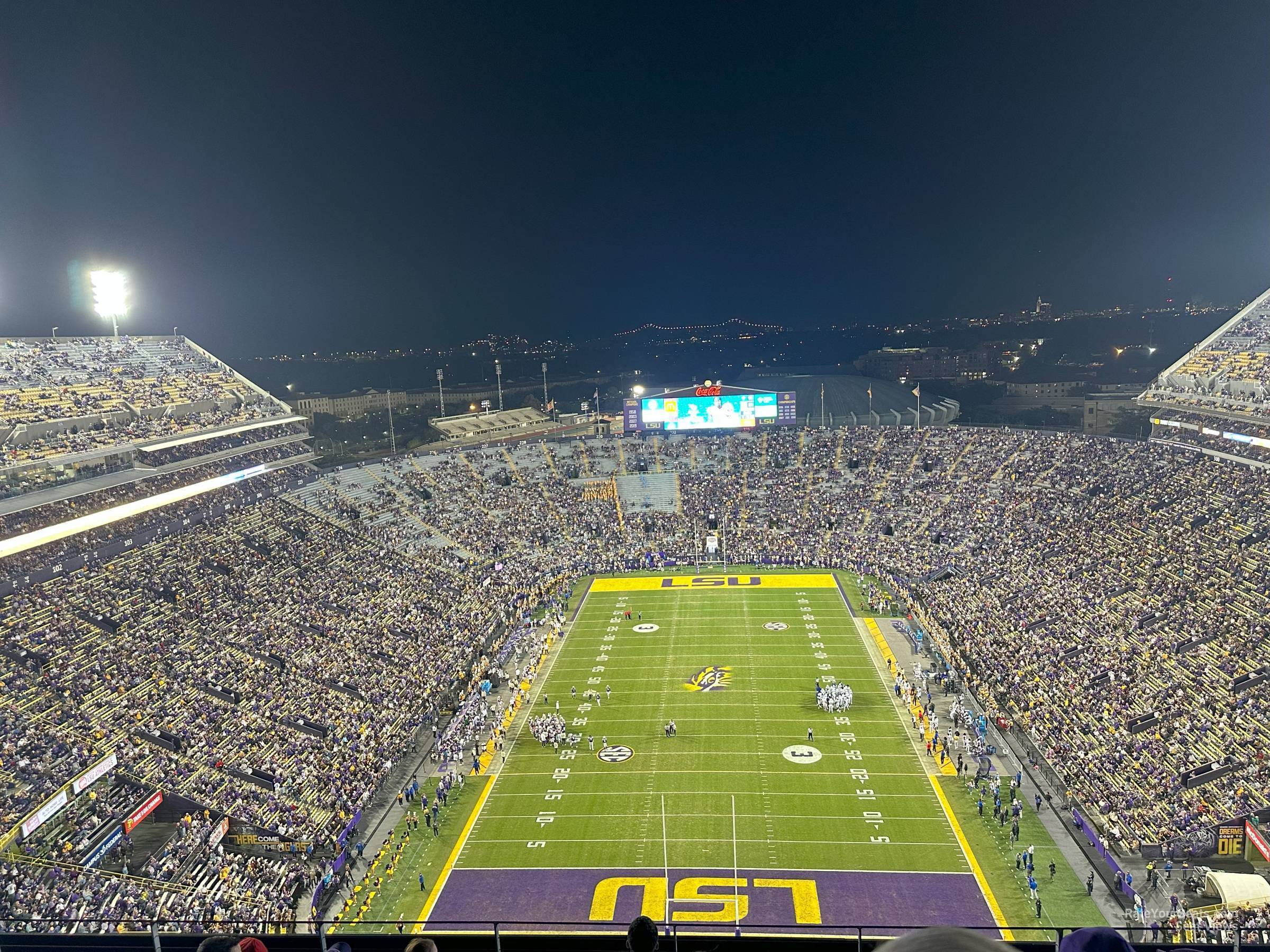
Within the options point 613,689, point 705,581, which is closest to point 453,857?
point 613,689

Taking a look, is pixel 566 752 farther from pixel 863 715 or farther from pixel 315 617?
pixel 315 617

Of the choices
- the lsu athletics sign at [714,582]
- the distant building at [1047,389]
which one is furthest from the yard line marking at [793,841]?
the distant building at [1047,389]

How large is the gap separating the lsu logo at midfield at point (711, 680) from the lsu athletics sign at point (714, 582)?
11.2 m

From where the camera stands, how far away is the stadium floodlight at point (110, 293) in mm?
52219

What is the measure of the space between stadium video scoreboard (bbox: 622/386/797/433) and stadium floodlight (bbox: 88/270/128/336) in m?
33.2

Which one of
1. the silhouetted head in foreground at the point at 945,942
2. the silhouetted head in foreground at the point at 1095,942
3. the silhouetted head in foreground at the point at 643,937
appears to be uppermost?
the silhouetted head in foreground at the point at 945,942

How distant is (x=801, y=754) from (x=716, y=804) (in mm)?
4007

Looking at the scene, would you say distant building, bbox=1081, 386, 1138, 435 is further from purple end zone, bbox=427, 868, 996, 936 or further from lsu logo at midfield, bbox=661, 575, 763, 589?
purple end zone, bbox=427, 868, 996, 936

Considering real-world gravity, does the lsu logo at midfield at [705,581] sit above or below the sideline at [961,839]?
below

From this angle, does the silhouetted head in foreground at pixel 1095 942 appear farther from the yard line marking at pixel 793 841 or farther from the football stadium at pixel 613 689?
the yard line marking at pixel 793 841

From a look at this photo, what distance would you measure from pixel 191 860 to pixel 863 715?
2009 centimetres

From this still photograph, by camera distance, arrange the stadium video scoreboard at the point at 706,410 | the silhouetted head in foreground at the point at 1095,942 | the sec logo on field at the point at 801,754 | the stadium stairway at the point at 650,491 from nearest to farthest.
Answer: the silhouetted head in foreground at the point at 1095,942
the sec logo on field at the point at 801,754
the stadium stairway at the point at 650,491
the stadium video scoreboard at the point at 706,410

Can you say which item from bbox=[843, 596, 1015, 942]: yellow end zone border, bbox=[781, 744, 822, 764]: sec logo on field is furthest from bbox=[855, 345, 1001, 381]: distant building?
bbox=[843, 596, 1015, 942]: yellow end zone border

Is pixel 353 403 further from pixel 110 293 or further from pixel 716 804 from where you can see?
pixel 716 804
